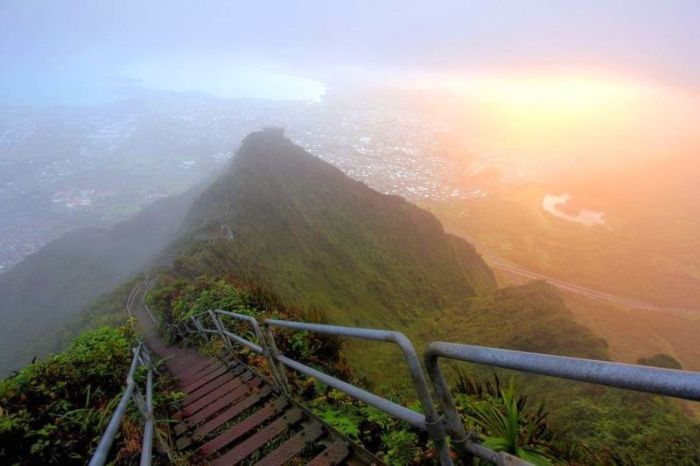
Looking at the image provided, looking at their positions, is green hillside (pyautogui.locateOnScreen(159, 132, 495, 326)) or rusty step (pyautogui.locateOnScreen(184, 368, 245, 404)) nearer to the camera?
rusty step (pyautogui.locateOnScreen(184, 368, 245, 404))

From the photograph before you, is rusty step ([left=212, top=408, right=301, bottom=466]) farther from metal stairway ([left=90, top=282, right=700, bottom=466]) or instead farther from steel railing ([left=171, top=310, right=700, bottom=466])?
steel railing ([left=171, top=310, right=700, bottom=466])

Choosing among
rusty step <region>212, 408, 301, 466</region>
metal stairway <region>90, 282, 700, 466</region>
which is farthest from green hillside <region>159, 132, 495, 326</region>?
rusty step <region>212, 408, 301, 466</region>

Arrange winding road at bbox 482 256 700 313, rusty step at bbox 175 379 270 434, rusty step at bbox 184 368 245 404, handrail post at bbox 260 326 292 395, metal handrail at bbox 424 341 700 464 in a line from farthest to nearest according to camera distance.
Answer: winding road at bbox 482 256 700 313 → rusty step at bbox 184 368 245 404 → rusty step at bbox 175 379 270 434 → handrail post at bbox 260 326 292 395 → metal handrail at bbox 424 341 700 464

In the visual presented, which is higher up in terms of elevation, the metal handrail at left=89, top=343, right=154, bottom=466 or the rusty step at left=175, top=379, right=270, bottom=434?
the metal handrail at left=89, top=343, right=154, bottom=466

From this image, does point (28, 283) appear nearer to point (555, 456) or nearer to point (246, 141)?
point (246, 141)

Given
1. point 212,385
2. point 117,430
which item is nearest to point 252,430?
point 117,430

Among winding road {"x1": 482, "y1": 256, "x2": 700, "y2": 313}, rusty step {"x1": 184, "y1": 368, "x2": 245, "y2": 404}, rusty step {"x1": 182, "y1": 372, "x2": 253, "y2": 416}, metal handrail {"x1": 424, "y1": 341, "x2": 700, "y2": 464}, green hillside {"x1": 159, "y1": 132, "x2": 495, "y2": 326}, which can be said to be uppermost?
metal handrail {"x1": 424, "y1": 341, "x2": 700, "y2": 464}

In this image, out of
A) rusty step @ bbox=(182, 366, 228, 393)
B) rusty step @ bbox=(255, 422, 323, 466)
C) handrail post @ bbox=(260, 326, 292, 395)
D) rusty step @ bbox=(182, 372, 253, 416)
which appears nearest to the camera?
rusty step @ bbox=(255, 422, 323, 466)

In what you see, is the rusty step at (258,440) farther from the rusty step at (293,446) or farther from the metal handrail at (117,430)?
the metal handrail at (117,430)

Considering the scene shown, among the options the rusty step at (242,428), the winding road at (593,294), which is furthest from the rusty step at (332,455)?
the winding road at (593,294)

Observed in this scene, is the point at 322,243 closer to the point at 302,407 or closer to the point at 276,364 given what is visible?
the point at 276,364
